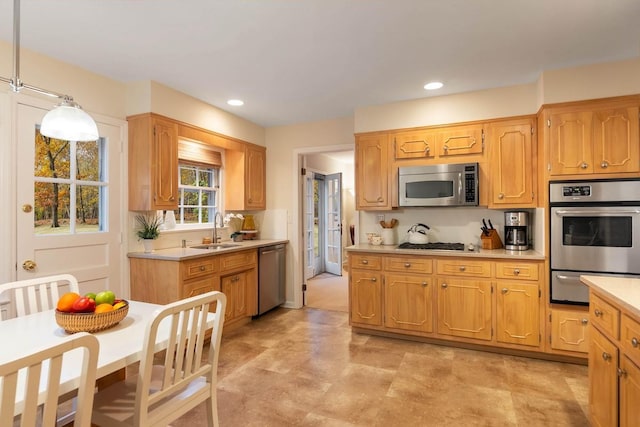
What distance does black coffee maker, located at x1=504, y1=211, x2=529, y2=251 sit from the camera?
10.4ft

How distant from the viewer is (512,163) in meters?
3.20

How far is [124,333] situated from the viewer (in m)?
1.47

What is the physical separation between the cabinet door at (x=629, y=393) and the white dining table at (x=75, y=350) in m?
1.82

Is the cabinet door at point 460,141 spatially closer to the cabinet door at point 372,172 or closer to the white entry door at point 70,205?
the cabinet door at point 372,172

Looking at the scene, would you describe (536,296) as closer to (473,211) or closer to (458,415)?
(473,211)

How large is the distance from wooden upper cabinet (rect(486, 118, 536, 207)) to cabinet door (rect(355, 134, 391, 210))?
3.33ft

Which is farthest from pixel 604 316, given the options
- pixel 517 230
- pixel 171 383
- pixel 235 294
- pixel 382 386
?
pixel 235 294

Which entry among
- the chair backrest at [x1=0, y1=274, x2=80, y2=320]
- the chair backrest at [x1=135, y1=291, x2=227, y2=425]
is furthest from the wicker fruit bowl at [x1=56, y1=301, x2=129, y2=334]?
the chair backrest at [x1=0, y1=274, x2=80, y2=320]

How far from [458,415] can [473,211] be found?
6.89ft

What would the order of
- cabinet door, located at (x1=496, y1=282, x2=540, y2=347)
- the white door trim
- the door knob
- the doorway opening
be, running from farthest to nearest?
the doorway opening → the white door trim → cabinet door, located at (x1=496, y1=282, x2=540, y2=347) → the door knob

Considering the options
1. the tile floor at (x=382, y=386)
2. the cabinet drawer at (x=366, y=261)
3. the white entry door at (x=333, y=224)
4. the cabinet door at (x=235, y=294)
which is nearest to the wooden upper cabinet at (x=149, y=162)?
the cabinet door at (x=235, y=294)

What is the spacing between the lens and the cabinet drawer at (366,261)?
11.4ft

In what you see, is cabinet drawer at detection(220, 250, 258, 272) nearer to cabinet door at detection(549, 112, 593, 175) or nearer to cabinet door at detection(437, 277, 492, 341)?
cabinet door at detection(437, 277, 492, 341)

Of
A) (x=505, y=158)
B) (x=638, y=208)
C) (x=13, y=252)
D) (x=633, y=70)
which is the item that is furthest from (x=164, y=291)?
(x=633, y=70)
